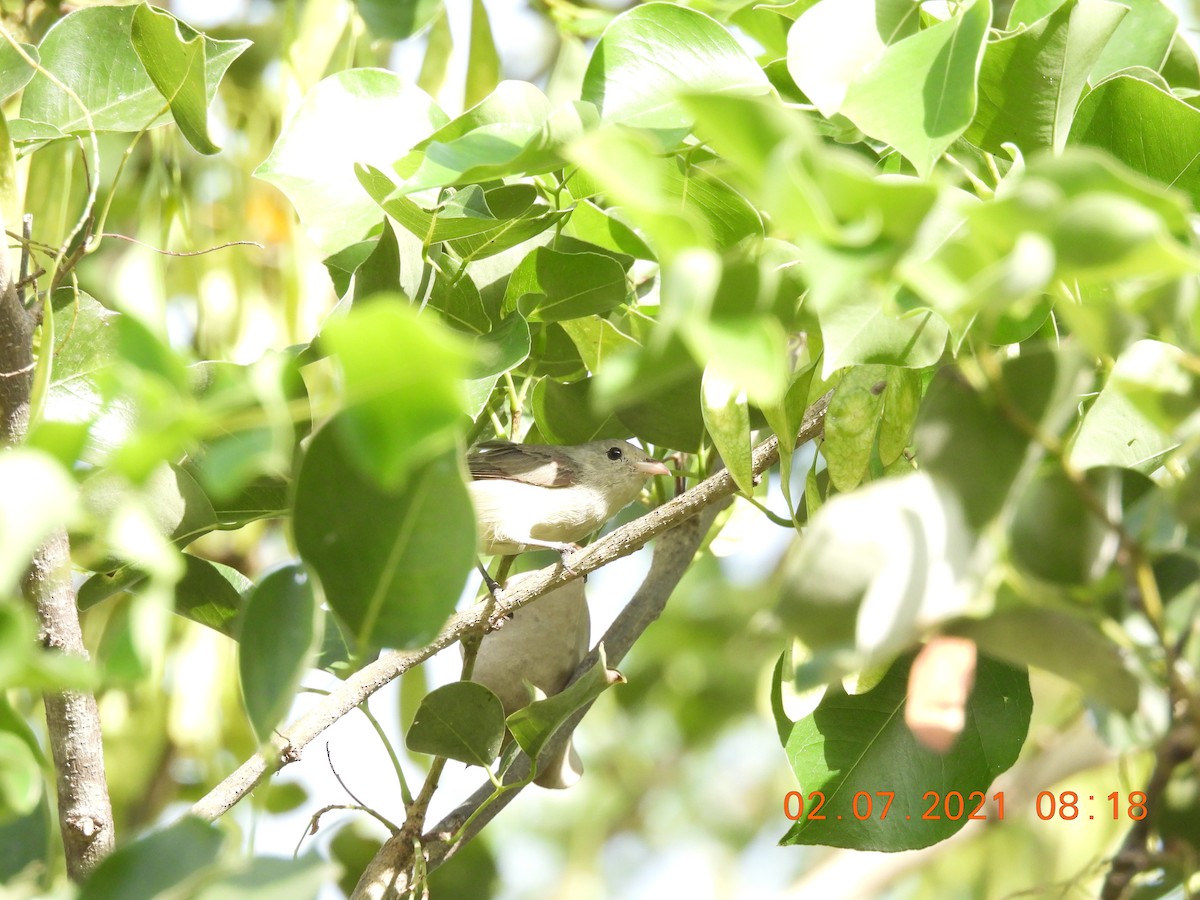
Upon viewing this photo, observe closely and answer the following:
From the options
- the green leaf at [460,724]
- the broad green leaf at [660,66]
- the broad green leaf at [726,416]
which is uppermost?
the broad green leaf at [660,66]

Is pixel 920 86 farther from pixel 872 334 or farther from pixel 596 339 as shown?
pixel 596 339

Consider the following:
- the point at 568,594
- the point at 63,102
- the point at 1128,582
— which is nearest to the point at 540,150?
the point at 1128,582

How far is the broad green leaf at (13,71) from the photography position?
133 cm

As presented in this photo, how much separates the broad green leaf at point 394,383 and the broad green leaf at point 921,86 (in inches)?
21.9

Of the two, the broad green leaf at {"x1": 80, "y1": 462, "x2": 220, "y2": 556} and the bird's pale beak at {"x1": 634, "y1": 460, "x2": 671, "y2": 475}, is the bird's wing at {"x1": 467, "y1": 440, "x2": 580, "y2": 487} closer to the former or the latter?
the bird's pale beak at {"x1": 634, "y1": 460, "x2": 671, "y2": 475}

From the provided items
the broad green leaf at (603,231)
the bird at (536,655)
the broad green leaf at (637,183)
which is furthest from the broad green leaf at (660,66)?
the bird at (536,655)

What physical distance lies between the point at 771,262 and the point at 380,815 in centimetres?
87

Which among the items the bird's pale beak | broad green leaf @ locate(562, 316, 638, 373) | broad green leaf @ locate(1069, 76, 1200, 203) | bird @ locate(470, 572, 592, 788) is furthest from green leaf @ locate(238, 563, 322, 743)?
the bird's pale beak

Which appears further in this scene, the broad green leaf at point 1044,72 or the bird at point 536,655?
the bird at point 536,655

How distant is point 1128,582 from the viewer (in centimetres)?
71

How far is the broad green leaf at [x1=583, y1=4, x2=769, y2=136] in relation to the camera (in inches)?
45.6

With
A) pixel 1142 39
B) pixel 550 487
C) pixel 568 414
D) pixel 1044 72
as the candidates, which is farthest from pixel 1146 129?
pixel 550 487

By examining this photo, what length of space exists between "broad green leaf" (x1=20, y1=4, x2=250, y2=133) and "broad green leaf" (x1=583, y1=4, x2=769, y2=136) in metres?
0.53

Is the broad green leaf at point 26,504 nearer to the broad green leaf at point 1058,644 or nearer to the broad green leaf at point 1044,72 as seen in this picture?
the broad green leaf at point 1058,644
